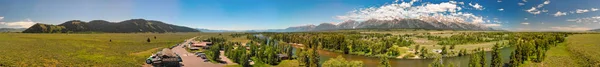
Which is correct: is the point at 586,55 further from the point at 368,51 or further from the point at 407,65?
the point at 368,51

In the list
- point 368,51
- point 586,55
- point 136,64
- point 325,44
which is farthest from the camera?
point 325,44

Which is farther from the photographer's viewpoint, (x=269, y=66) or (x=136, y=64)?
(x=269, y=66)

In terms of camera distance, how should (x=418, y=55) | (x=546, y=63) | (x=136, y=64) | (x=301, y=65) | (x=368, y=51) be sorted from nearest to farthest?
(x=136, y=64), (x=301, y=65), (x=546, y=63), (x=418, y=55), (x=368, y=51)

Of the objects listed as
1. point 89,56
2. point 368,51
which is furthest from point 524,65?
point 89,56

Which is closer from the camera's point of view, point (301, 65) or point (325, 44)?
point (301, 65)

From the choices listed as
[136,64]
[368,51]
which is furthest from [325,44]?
[136,64]

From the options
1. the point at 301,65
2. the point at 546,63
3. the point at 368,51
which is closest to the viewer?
the point at 301,65

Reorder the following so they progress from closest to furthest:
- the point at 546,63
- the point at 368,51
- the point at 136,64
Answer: the point at 136,64 < the point at 546,63 < the point at 368,51

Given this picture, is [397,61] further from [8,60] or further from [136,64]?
[8,60]

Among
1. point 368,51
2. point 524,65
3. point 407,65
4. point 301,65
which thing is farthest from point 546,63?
point 301,65
